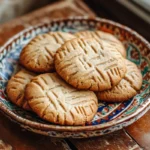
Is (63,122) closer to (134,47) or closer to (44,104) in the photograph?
(44,104)

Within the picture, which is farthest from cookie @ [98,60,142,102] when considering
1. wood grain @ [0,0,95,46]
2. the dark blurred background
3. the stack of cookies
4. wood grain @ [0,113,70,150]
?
wood grain @ [0,0,95,46]

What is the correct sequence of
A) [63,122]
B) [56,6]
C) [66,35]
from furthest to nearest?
1. [56,6]
2. [66,35]
3. [63,122]

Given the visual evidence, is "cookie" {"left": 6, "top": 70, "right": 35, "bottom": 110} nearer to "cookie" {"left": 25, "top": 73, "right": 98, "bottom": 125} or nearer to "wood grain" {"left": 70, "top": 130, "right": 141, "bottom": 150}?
"cookie" {"left": 25, "top": 73, "right": 98, "bottom": 125}

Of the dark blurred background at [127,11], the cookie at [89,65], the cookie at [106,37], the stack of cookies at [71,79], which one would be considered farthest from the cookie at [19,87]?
the dark blurred background at [127,11]

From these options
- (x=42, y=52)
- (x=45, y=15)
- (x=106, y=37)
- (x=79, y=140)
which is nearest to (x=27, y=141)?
(x=79, y=140)

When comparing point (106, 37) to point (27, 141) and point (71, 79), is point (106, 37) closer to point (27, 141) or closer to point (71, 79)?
point (71, 79)

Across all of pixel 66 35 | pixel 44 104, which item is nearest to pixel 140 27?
Result: pixel 66 35
